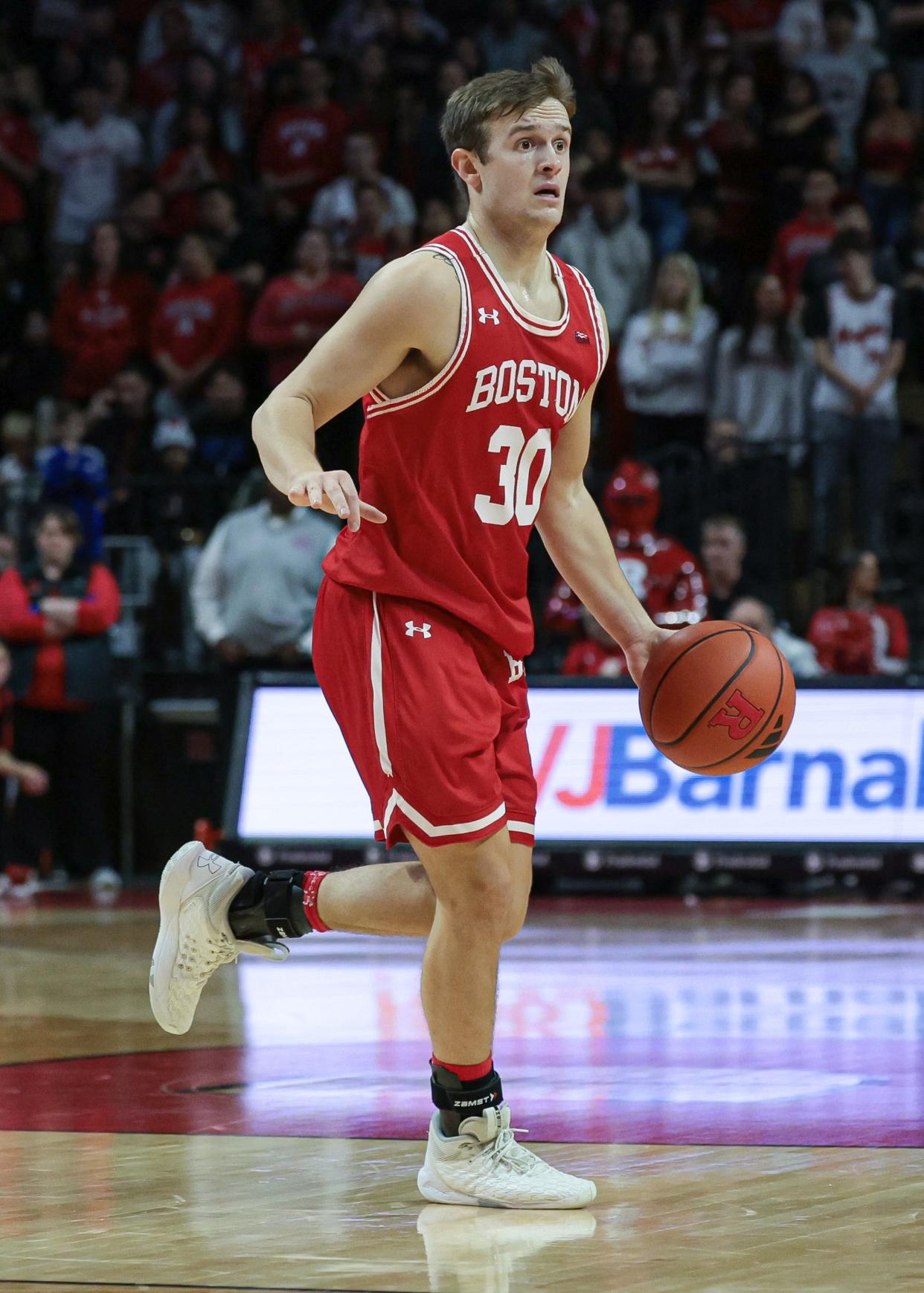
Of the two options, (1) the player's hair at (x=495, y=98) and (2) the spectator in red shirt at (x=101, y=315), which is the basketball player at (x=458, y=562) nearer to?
(1) the player's hair at (x=495, y=98)

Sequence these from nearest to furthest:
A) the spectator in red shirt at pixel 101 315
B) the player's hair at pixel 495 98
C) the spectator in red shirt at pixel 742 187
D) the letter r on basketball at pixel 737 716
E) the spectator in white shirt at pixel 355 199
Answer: the player's hair at pixel 495 98 < the letter r on basketball at pixel 737 716 < the spectator in red shirt at pixel 742 187 < the spectator in white shirt at pixel 355 199 < the spectator in red shirt at pixel 101 315

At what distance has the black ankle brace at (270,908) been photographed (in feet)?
15.1

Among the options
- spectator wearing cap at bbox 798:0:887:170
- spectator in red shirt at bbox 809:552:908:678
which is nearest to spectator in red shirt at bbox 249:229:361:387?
spectator wearing cap at bbox 798:0:887:170

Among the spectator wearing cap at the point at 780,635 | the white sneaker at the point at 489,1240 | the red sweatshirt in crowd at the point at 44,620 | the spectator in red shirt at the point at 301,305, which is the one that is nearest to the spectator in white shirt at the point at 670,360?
the spectator wearing cap at the point at 780,635

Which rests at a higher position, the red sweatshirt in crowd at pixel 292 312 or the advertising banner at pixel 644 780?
the red sweatshirt in crowd at pixel 292 312

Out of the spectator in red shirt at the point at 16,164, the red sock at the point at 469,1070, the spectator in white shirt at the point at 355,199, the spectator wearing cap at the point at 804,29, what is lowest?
the red sock at the point at 469,1070

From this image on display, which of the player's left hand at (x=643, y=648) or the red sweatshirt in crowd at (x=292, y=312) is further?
the red sweatshirt in crowd at (x=292, y=312)

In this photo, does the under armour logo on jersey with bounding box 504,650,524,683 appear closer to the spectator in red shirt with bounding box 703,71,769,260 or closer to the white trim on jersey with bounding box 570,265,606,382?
the white trim on jersey with bounding box 570,265,606,382

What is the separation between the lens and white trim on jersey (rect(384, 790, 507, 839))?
13.3 feet

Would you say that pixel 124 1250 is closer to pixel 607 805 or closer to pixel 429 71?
pixel 607 805

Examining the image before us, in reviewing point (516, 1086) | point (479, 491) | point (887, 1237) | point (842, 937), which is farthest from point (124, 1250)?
point (842, 937)

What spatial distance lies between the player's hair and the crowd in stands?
6.71m

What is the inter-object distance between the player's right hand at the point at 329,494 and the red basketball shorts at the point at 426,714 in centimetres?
36

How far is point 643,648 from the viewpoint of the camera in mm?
4656
